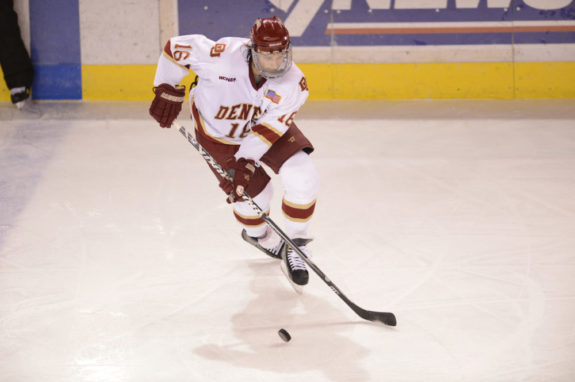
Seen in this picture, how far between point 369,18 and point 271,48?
3000 millimetres

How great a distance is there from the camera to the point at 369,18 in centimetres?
509

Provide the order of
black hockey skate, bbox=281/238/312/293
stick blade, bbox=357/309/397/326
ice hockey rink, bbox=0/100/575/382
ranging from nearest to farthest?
1. ice hockey rink, bbox=0/100/575/382
2. stick blade, bbox=357/309/397/326
3. black hockey skate, bbox=281/238/312/293

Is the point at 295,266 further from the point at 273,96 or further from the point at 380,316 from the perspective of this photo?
the point at 273,96

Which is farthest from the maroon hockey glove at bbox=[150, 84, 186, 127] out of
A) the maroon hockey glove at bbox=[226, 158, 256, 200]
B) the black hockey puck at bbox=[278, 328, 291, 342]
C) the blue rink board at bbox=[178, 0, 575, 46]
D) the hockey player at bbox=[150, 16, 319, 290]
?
the blue rink board at bbox=[178, 0, 575, 46]

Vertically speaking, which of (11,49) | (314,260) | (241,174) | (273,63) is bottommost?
(314,260)

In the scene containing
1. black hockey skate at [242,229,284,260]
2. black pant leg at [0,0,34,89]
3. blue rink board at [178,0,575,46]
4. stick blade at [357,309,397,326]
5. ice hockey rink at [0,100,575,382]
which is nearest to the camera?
ice hockey rink at [0,100,575,382]

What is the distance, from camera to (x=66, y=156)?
388cm

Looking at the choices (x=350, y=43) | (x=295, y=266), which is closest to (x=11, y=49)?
(x=350, y=43)

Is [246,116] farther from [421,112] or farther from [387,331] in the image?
[421,112]

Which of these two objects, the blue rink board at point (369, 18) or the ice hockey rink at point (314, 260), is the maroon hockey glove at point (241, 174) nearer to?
the ice hockey rink at point (314, 260)

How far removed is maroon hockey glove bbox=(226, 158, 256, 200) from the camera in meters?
2.41

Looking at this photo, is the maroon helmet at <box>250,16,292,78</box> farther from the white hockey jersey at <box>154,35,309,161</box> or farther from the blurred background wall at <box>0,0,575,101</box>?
the blurred background wall at <box>0,0,575,101</box>

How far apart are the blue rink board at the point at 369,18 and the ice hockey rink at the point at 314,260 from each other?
933mm

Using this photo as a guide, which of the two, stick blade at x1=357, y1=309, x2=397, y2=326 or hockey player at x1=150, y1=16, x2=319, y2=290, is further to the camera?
hockey player at x1=150, y1=16, x2=319, y2=290
